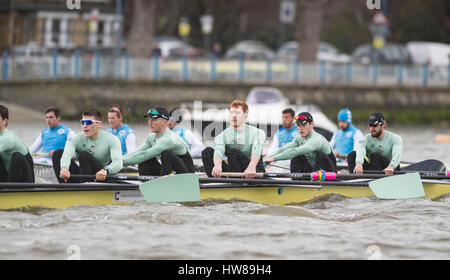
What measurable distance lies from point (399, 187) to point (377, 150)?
899 millimetres

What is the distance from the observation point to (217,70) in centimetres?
3516

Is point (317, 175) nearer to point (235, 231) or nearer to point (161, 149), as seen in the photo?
point (235, 231)

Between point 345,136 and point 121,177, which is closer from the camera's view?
point 121,177

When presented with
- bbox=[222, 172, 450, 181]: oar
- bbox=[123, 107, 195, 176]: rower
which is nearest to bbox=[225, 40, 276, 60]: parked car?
bbox=[222, 172, 450, 181]: oar

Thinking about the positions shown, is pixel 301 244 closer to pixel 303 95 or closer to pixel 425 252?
pixel 425 252

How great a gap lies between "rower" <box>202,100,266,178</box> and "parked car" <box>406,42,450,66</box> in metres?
28.8

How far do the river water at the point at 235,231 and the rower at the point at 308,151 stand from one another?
2.01ft

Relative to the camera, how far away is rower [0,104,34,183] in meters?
12.9

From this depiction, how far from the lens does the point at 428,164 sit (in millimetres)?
16219

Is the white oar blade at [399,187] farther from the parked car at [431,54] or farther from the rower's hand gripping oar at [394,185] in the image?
the parked car at [431,54]

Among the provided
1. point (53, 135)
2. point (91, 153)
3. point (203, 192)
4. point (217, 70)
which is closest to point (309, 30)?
point (217, 70)

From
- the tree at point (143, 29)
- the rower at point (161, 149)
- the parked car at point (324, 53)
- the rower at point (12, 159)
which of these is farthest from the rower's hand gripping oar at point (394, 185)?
the parked car at point (324, 53)

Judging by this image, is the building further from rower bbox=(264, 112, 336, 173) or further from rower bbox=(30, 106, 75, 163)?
rower bbox=(264, 112, 336, 173)

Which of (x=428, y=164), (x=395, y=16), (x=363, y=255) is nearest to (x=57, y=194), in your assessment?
(x=363, y=255)
